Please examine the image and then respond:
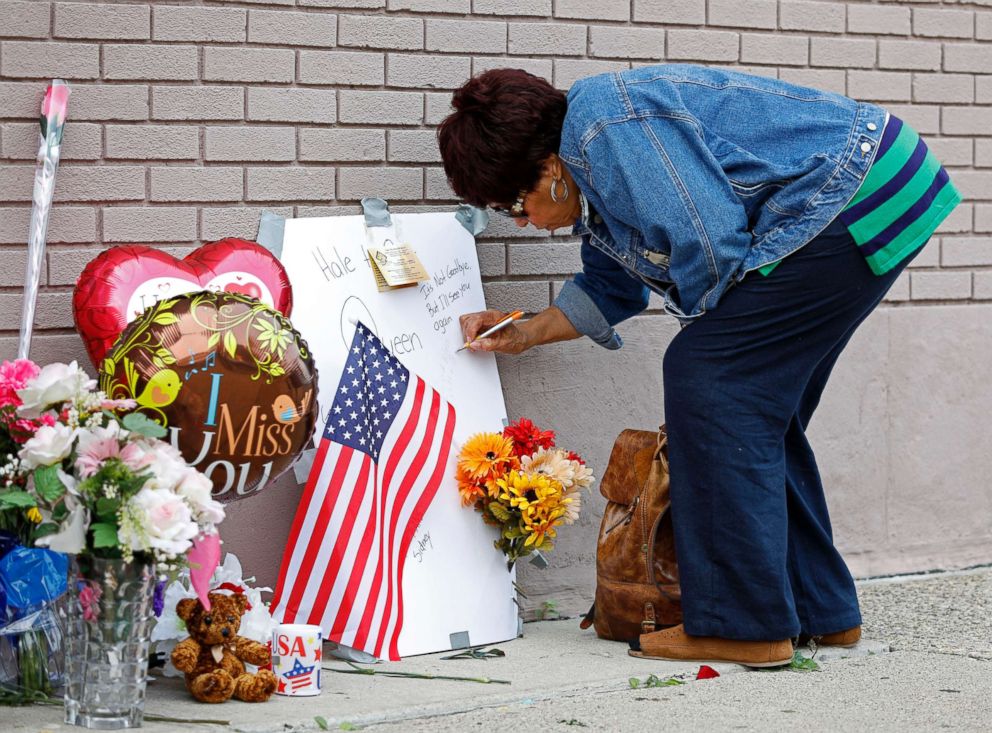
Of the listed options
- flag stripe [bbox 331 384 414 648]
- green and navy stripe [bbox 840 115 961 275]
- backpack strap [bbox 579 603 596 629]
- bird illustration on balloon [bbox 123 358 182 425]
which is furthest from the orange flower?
green and navy stripe [bbox 840 115 961 275]

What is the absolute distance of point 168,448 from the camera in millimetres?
3070

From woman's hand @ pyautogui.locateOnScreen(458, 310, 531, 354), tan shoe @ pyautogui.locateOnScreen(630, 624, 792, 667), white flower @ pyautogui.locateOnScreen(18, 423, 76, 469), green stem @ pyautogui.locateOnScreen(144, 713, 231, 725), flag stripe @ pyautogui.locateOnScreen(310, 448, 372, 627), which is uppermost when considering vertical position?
woman's hand @ pyautogui.locateOnScreen(458, 310, 531, 354)

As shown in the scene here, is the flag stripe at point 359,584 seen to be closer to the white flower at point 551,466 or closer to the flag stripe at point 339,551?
the flag stripe at point 339,551

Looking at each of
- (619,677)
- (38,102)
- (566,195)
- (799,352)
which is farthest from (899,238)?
(38,102)

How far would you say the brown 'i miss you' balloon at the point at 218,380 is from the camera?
321 centimetres

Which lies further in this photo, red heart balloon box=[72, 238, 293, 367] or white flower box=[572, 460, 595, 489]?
white flower box=[572, 460, 595, 489]

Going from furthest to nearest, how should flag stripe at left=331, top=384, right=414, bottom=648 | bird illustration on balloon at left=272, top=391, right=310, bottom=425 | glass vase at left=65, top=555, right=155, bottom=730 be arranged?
flag stripe at left=331, top=384, right=414, bottom=648, bird illustration on balloon at left=272, top=391, right=310, bottom=425, glass vase at left=65, top=555, right=155, bottom=730

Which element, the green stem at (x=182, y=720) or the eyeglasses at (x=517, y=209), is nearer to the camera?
the green stem at (x=182, y=720)

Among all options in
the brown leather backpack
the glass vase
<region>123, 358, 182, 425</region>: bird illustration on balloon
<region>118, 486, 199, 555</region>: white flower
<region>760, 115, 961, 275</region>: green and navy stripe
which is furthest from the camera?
the brown leather backpack

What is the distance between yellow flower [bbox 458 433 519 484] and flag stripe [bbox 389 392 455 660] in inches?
2.2

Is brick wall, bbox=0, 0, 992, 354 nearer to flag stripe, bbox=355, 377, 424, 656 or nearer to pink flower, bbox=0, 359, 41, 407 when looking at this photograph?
flag stripe, bbox=355, 377, 424, 656

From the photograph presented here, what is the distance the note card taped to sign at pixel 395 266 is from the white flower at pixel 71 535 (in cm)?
142

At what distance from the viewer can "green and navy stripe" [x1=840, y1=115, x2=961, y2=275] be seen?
12.1ft
